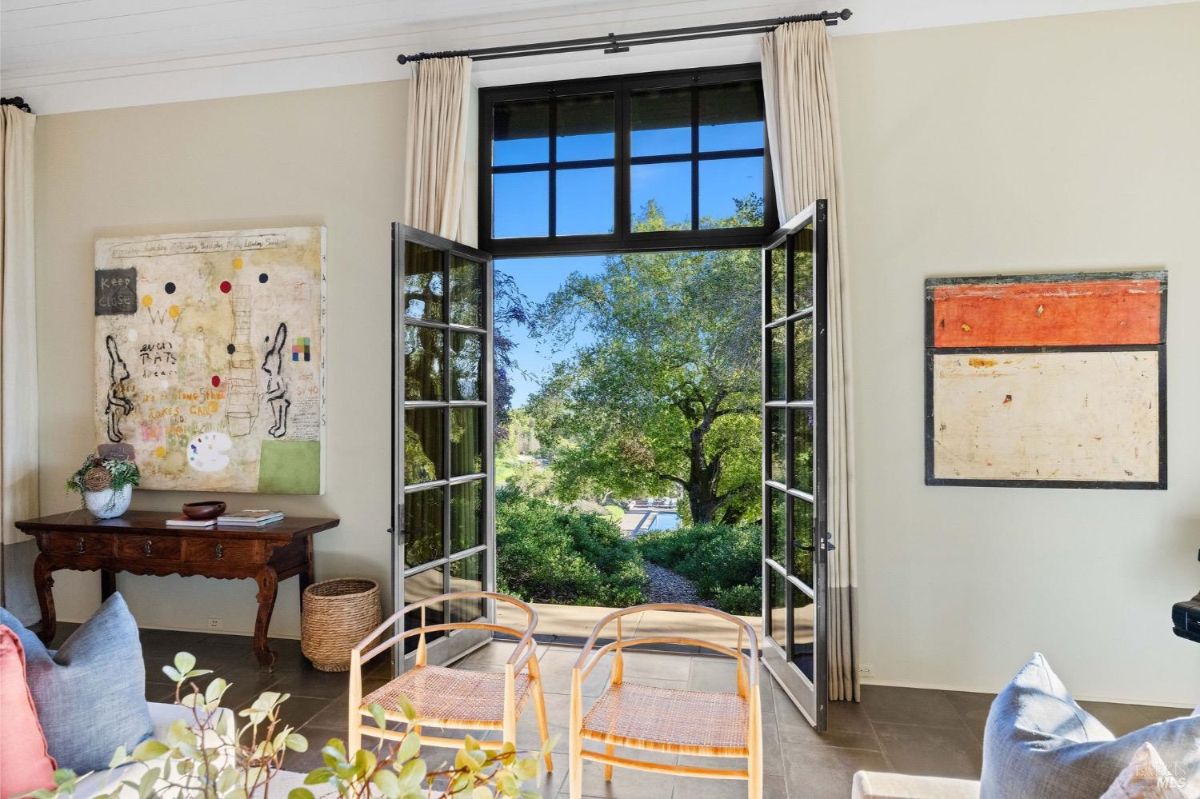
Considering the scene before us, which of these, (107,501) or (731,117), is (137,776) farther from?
(731,117)

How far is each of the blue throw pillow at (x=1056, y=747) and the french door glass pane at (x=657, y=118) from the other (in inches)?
121

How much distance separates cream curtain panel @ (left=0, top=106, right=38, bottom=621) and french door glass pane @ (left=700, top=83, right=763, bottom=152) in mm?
4219

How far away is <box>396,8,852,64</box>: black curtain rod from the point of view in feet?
10.6

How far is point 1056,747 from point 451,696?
1806mm

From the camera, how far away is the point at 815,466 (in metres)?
2.80

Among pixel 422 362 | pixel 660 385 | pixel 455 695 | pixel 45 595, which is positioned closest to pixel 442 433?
pixel 422 362

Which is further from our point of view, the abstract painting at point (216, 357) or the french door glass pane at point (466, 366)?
the abstract painting at point (216, 357)

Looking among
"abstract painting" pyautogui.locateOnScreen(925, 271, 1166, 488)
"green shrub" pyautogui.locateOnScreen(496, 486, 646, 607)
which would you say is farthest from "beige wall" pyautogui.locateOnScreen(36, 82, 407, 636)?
"abstract painting" pyautogui.locateOnScreen(925, 271, 1166, 488)

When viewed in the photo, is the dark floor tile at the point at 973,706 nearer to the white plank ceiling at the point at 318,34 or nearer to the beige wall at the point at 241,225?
the beige wall at the point at 241,225

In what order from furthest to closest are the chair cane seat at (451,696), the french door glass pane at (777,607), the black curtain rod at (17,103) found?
the black curtain rod at (17,103), the french door glass pane at (777,607), the chair cane seat at (451,696)

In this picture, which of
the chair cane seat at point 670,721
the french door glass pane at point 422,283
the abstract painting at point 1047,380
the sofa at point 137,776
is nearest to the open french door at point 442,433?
the french door glass pane at point 422,283

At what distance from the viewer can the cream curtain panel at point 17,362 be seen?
3998 millimetres

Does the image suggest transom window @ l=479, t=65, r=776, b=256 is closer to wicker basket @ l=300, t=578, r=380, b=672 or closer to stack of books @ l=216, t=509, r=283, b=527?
stack of books @ l=216, t=509, r=283, b=527

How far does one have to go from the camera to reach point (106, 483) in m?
3.62
